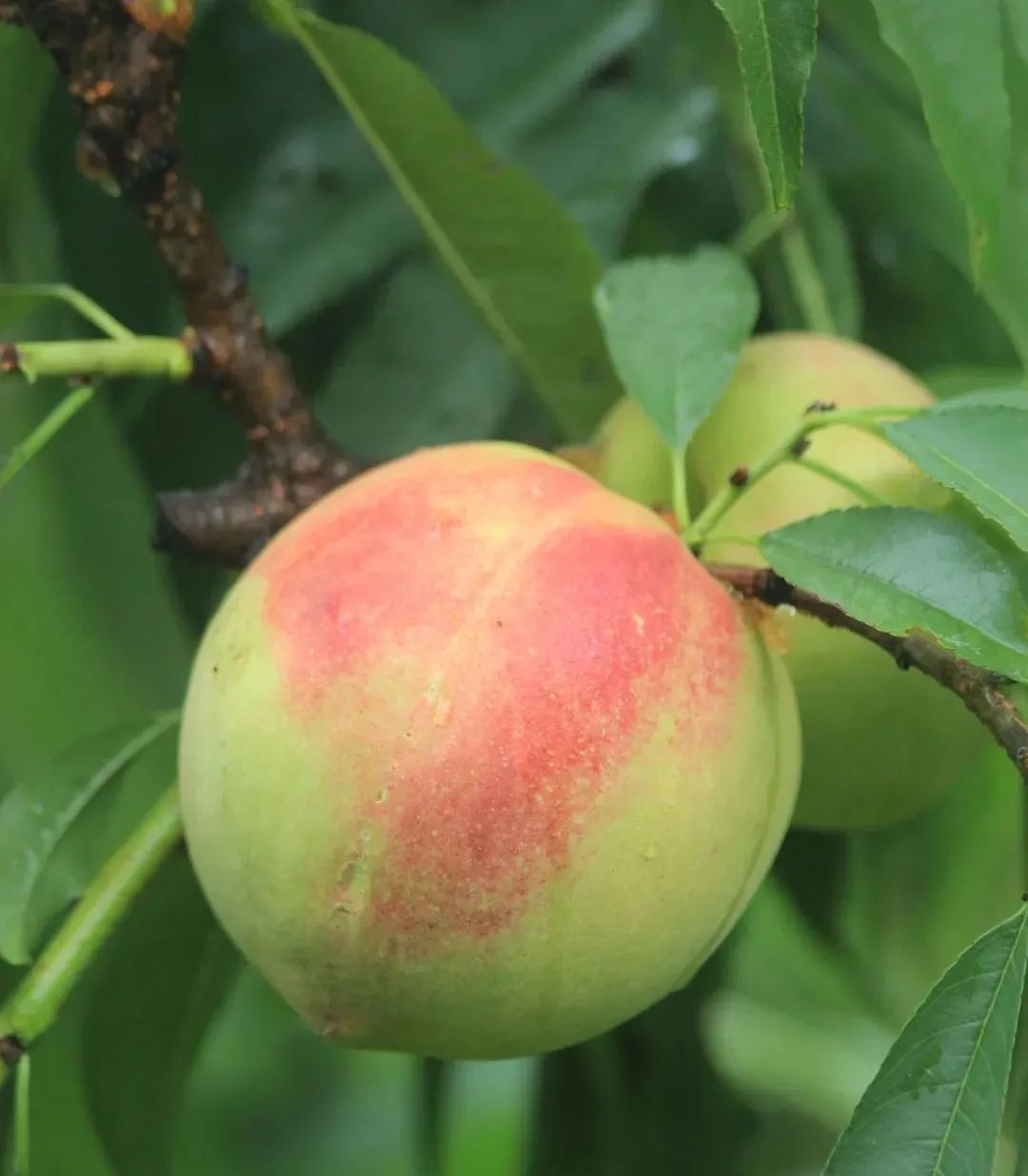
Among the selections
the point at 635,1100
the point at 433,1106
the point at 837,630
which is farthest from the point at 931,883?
the point at 837,630

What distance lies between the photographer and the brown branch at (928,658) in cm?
40


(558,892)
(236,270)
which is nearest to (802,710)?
(558,892)

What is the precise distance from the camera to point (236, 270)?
0.57m

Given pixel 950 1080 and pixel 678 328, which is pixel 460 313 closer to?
pixel 678 328

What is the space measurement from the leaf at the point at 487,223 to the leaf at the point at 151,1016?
0.98 feet

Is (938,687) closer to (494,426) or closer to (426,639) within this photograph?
(426,639)

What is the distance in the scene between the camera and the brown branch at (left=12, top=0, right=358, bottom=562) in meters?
0.52

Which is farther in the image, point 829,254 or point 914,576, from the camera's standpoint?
point 829,254

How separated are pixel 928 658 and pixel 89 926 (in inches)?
12.2

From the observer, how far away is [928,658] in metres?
0.43

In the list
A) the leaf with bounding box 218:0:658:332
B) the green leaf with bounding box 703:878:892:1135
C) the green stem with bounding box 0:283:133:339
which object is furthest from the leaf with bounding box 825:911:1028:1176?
the green leaf with bounding box 703:878:892:1135

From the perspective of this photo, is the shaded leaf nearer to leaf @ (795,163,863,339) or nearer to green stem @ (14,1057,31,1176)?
leaf @ (795,163,863,339)

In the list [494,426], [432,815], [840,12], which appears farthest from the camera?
[494,426]

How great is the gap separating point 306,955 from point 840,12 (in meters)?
0.49
